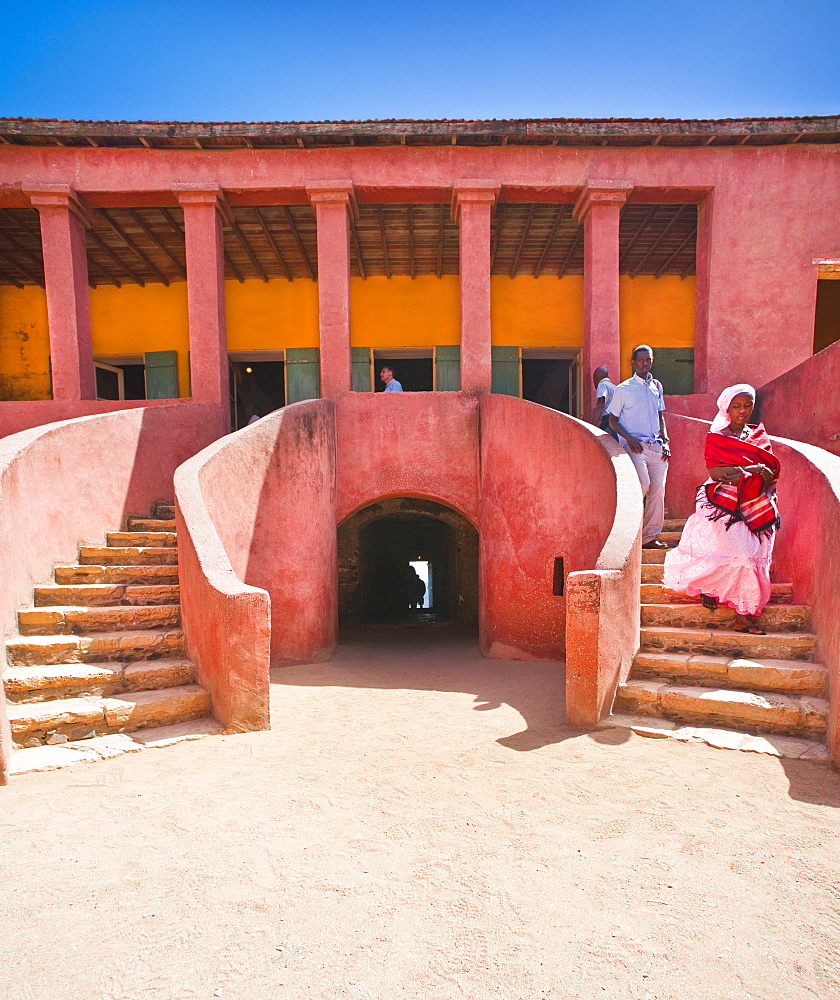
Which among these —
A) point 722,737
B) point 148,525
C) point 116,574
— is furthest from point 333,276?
point 722,737

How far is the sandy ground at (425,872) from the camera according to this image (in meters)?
2.05

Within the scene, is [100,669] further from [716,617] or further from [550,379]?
[550,379]

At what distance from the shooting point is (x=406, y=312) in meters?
11.6

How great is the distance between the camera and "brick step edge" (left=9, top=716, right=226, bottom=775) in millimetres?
3576

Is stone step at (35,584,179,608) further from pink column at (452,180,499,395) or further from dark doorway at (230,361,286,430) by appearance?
dark doorway at (230,361,286,430)

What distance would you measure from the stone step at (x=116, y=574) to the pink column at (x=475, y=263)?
4874 mm

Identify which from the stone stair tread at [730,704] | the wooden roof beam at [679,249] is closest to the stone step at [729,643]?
the stone stair tread at [730,704]

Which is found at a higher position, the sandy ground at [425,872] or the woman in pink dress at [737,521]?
the woman in pink dress at [737,521]

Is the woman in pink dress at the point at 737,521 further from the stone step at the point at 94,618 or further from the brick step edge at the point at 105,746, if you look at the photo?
the stone step at the point at 94,618

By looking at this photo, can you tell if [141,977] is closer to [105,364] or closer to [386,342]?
[386,342]

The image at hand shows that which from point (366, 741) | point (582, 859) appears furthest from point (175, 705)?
point (582, 859)

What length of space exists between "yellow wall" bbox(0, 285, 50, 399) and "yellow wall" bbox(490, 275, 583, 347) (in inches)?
349

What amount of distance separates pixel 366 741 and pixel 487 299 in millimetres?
6400

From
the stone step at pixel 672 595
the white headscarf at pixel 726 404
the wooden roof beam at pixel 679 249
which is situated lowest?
the stone step at pixel 672 595
